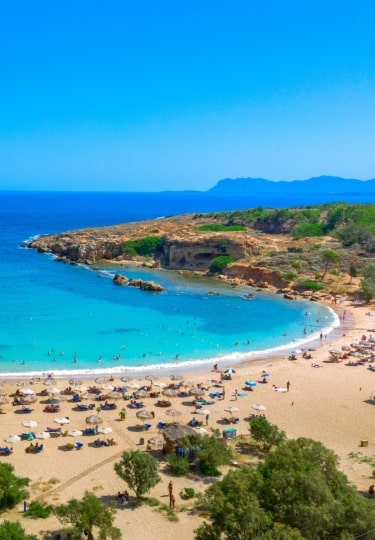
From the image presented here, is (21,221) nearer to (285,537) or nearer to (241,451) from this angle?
(241,451)

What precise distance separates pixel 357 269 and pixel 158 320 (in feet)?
98.1

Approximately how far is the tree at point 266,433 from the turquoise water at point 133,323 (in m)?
13.9

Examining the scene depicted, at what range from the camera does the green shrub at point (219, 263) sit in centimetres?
7069

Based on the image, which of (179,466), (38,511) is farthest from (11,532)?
(179,466)

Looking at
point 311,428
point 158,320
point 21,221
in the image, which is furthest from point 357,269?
point 21,221

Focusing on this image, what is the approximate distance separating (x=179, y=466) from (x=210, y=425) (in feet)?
17.9

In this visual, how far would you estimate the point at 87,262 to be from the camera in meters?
78.9

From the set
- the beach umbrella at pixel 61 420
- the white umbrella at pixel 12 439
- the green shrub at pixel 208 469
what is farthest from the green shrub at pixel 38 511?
the beach umbrella at pixel 61 420

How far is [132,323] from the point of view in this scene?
152 feet

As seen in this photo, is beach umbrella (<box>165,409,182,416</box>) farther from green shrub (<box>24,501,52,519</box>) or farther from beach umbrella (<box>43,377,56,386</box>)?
green shrub (<box>24,501,52,519</box>)

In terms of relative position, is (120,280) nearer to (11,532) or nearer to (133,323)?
(133,323)

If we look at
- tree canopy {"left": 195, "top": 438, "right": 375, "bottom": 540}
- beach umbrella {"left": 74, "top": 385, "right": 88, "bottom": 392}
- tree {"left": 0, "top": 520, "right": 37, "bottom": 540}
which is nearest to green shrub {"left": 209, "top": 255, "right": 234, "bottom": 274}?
beach umbrella {"left": 74, "top": 385, "right": 88, "bottom": 392}

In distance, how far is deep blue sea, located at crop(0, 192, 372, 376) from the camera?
Answer: 3684 centimetres

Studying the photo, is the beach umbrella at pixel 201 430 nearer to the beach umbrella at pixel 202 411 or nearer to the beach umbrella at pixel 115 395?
the beach umbrella at pixel 202 411
